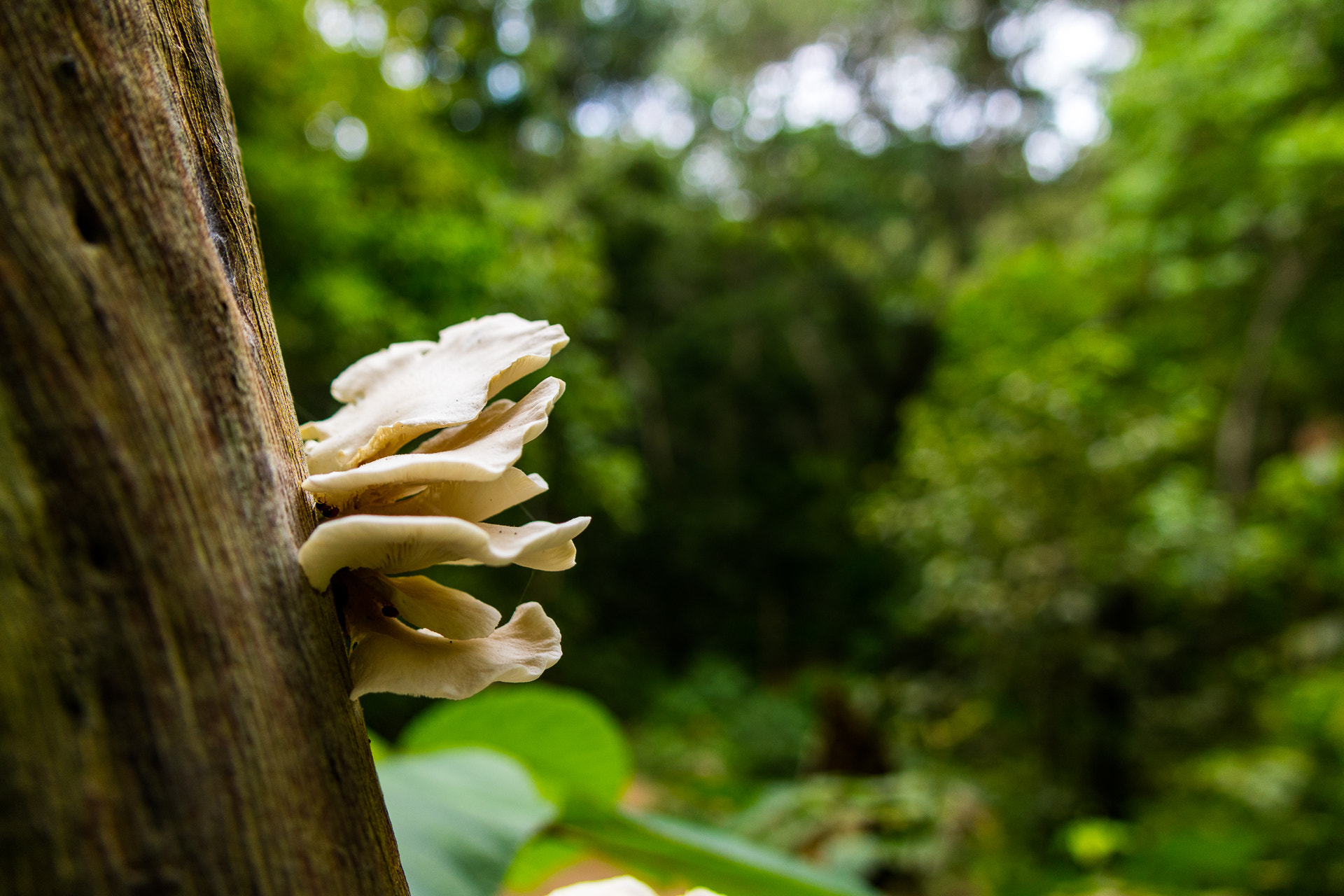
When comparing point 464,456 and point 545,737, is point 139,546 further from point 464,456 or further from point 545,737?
point 545,737

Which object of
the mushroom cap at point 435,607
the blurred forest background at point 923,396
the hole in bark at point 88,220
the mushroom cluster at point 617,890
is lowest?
the mushroom cluster at point 617,890

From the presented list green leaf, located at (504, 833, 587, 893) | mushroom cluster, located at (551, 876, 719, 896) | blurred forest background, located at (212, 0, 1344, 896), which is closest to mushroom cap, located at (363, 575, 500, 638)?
mushroom cluster, located at (551, 876, 719, 896)

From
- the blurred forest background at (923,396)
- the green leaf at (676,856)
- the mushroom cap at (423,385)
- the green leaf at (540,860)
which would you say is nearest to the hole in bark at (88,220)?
the mushroom cap at (423,385)

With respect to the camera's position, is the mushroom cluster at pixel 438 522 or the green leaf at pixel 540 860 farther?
the green leaf at pixel 540 860

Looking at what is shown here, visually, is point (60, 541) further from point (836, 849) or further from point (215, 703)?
point (836, 849)

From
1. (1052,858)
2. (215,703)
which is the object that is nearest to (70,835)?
(215,703)

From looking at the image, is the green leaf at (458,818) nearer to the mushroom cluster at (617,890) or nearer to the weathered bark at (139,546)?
the mushroom cluster at (617,890)

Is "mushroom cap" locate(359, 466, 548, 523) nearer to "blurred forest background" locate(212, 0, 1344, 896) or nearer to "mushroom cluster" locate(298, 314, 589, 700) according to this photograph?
"mushroom cluster" locate(298, 314, 589, 700)
